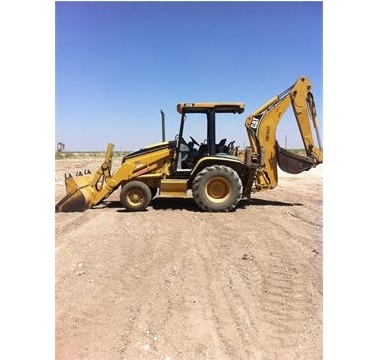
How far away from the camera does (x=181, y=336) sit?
148 inches

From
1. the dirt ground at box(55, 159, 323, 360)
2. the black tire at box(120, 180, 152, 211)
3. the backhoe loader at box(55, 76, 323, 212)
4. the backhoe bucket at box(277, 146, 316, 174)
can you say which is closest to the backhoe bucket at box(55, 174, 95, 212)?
the backhoe loader at box(55, 76, 323, 212)

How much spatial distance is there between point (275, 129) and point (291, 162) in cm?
83

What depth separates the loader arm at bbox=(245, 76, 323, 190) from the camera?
9.66 m

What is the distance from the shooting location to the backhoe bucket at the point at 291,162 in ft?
32.2

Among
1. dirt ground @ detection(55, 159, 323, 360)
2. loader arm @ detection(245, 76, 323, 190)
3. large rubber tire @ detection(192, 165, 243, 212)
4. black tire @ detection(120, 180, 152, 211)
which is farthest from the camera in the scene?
loader arm @ detection(245, 76, 323, 190)

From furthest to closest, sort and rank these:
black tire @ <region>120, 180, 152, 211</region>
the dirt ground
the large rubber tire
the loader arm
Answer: the loader arm
black tire @ <region>120, 180, 152, 211</region>
the large rubber tire
the dirt ground

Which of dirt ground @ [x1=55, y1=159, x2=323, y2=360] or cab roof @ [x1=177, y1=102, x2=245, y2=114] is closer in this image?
dirt ground @ [x1=55, y1=159, x2=323, y2=360]

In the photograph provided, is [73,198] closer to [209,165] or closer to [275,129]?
[209,165]

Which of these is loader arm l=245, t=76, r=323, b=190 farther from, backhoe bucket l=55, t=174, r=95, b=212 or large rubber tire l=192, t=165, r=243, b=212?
backhoe bucket l=55, t=174, r=95, b=212

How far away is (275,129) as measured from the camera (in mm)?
9711

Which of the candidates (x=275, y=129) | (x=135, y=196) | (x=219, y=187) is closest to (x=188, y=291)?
(x=219, y=187)
